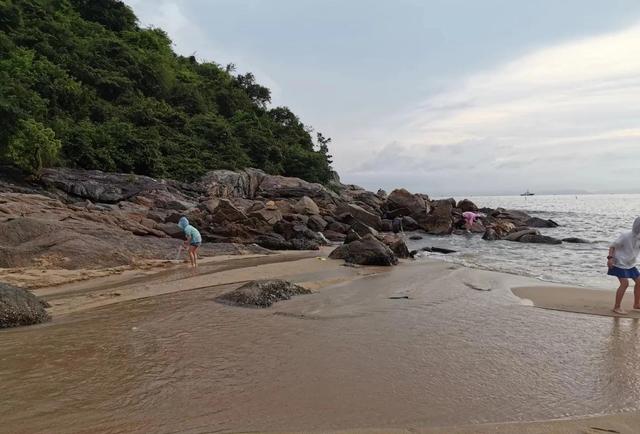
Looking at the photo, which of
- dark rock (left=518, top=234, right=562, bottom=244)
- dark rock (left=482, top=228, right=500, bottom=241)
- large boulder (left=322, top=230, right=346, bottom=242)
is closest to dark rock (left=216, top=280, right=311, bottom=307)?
large boulder (left=322, top=230, right=346, bottom=242)

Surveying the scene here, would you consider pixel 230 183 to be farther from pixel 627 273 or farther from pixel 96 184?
pixel 627 273

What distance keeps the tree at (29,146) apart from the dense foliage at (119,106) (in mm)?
49

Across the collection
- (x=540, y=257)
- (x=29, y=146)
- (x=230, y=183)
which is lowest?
(x=540, y=257)

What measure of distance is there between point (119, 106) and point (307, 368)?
36022mm

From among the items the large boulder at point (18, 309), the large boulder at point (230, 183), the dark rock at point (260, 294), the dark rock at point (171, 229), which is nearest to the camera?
the large boulder at point (18, 309)

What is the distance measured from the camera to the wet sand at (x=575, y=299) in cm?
760

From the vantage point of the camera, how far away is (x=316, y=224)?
22.5m

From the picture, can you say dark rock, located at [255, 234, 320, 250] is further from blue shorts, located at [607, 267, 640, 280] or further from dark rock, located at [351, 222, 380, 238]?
blue shorts, located at [607, 267, 640, 280]

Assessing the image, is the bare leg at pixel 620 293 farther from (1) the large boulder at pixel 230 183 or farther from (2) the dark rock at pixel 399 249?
(1) the large boulder at pixel 230 183

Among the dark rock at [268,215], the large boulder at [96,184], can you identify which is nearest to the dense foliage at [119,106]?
the large boulder at [96,184]

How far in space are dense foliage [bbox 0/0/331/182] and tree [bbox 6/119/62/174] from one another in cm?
5

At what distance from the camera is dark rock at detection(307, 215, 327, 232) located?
22.3 m

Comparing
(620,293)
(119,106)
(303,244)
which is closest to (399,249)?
(303,244)

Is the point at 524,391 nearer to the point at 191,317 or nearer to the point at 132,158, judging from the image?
the point at 191,317
